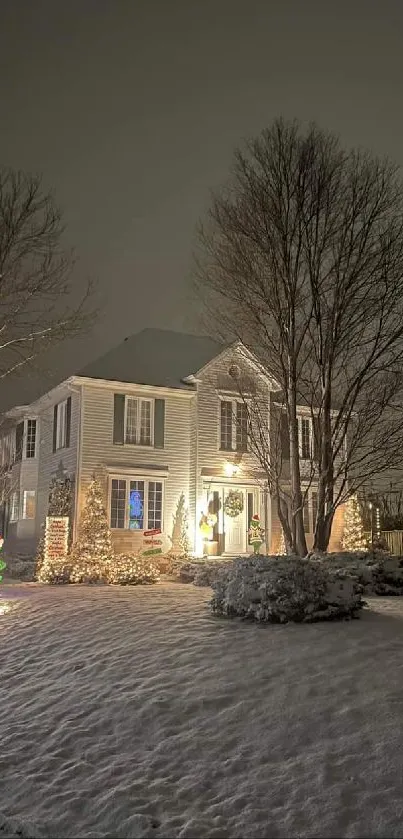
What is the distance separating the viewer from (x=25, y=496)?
26734 millimetres

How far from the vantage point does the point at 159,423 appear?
901 inches

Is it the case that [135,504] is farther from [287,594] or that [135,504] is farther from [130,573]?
[287,594]

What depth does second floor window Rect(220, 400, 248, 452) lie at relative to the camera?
23.6m

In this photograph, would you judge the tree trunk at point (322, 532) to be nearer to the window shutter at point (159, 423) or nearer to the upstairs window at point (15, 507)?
the window shutter at point (159, 423)

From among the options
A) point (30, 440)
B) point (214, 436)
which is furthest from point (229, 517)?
point (30, 440)

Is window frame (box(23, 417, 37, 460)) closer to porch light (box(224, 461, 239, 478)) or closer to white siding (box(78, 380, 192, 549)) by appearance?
white siding (box(78, 380, 192, 549))

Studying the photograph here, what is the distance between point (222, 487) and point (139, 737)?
17438 mm

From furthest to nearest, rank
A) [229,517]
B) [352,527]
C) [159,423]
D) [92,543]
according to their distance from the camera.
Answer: [352,527]
[229,517]
[159,423]
[92,543]

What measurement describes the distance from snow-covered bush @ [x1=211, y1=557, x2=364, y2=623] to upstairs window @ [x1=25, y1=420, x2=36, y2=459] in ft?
60.1

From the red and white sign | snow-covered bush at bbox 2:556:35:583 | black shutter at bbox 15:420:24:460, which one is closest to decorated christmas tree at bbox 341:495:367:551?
the red and white sign

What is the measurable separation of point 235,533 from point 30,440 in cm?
968

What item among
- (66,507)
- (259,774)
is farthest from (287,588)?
(66,507)

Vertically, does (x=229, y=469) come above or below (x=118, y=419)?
below

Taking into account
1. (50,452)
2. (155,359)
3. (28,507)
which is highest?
(155,359)
